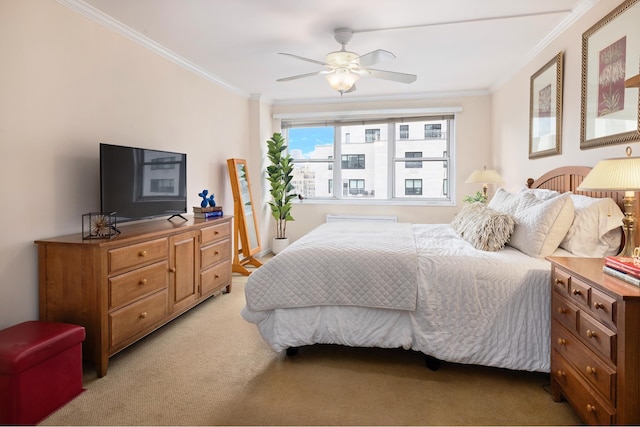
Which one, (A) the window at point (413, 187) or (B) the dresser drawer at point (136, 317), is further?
(A) the window at point (413, 187)

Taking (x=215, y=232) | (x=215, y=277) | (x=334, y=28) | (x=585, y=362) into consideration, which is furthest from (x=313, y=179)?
(x=585, y=362)

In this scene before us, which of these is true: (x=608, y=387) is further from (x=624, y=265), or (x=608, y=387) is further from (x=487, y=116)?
(x=487, y=116)

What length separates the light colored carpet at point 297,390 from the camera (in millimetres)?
1895

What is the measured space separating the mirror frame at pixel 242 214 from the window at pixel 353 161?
170 centimetres

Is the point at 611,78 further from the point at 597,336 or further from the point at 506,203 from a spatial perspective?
the point at 597,336

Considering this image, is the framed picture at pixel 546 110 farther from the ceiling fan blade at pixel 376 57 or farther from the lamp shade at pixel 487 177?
the ceiling fan blade at pixel 376 57

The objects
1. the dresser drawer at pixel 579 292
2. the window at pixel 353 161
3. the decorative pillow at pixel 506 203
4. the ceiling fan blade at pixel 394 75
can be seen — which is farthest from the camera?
the window at pixel 353 161

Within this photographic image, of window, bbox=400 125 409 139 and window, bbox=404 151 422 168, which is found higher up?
window, bbox=400 125 409 139

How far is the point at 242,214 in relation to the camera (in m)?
4.85

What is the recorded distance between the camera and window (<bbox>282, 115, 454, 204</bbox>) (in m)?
5.81

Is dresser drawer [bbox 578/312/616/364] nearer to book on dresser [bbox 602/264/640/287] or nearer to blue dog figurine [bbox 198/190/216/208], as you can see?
book on dresser [bbox 602/264/640/287]

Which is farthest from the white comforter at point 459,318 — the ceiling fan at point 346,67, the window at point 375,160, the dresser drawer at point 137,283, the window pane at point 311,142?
the window pane at point 311,142

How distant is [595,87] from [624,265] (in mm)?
1593

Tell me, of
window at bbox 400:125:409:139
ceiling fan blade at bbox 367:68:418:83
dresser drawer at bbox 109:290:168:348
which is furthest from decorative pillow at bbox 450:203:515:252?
window at bbox 400:125:409:139
